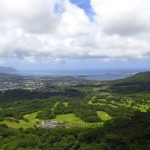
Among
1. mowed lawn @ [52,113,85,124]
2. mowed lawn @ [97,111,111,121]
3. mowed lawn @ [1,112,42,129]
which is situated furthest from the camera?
mowed lawn @ [97,111,111,121]

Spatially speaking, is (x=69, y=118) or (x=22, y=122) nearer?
(x=22, y=122)

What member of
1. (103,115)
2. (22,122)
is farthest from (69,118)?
(22,122)

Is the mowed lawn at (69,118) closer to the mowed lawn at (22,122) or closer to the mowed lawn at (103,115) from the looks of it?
the mowed lawn at (22,122)

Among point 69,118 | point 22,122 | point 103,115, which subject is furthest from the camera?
point 103,115

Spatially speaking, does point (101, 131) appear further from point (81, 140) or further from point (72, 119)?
point (72, 119)

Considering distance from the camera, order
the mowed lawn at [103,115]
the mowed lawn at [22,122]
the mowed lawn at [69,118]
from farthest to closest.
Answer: the mowed lawn at [103,115]
the mowed lawn at [69,118]
the mowed lawn at [22,122]

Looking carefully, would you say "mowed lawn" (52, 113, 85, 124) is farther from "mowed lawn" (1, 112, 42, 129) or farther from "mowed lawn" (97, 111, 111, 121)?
"mowed lawn" (97, 111, 111, 121)

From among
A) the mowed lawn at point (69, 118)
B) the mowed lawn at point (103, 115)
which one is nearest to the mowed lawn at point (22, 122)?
the mowed lawn at point (69, 118)

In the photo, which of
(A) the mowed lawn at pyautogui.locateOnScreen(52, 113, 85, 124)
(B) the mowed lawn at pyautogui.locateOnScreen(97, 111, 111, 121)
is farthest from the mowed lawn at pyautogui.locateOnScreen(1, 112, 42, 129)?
(B) the mowed lawn at pyautogui.locateOnScreen(97, 111, 111, 121)

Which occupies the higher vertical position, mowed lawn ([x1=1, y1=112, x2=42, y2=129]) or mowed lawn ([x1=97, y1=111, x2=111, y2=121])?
mowed lawn ([x1=97, y1=111, x2=111, y2=121])

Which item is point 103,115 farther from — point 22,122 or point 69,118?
point 22,122

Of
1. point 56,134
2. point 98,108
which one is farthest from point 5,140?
point 98,108
